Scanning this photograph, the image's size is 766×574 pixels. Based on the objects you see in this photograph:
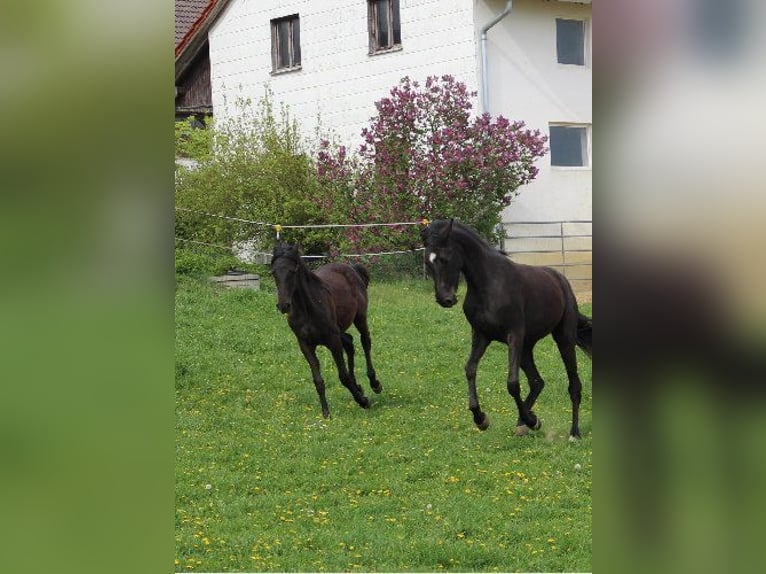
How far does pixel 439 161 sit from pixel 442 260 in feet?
24.0

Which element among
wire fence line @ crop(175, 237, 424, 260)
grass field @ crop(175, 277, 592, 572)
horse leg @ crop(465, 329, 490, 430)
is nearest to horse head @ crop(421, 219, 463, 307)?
horse leg @ crop(465, 329, 490, 430)

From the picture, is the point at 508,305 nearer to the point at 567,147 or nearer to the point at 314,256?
the point at 314,256

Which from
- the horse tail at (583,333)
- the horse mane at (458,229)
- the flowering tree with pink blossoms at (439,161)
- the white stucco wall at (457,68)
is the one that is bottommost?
the horse tail at (583,333)

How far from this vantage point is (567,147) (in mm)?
15000

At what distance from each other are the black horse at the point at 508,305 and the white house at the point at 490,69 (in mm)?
6999

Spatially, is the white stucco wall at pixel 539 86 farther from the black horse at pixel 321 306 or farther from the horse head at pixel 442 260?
the horse head at pixel 442 260

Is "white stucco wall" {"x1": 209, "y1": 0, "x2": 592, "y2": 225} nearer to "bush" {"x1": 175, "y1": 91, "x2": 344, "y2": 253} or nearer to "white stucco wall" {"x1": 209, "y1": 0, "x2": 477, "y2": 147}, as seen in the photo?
"white stucco wall" {"x1": 209, "y1": 0, "x2": 477, "y2": 147}

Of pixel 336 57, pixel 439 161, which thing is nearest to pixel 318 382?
pixel 439 161

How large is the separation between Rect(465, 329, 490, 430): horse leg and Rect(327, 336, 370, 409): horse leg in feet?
3.88

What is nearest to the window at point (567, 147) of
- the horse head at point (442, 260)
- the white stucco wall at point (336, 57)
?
the white stucco wall at point (336, 57)

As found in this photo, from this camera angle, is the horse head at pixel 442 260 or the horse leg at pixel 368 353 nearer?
the horse head at pixel 442 260

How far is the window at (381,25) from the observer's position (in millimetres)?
15391
